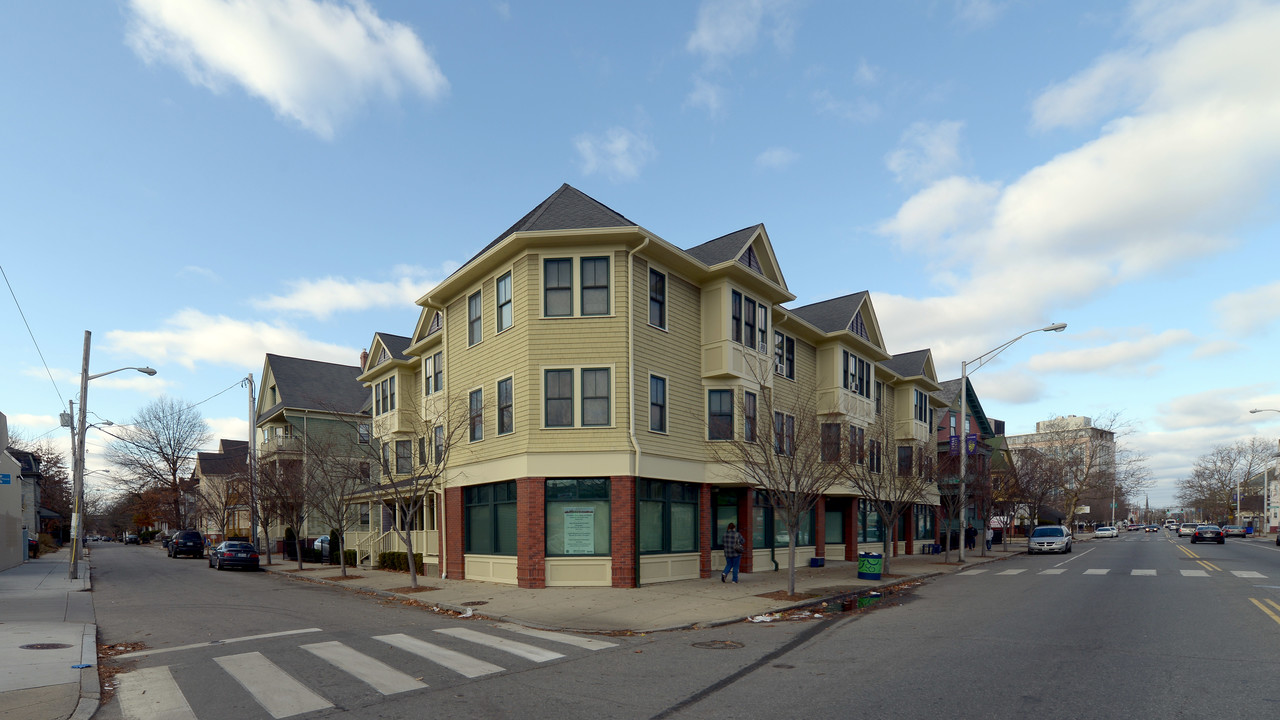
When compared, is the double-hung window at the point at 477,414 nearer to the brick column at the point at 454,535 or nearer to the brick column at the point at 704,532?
the brick column at the point at 454,535

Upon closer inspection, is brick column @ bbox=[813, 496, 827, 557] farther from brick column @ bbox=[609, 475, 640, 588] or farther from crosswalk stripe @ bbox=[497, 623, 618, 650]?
crosswalk stripe @ bbox=[497, 623, 618, 650]

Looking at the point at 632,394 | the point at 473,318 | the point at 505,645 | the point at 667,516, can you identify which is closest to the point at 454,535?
the point at 473,318

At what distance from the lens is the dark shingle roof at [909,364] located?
3938cm

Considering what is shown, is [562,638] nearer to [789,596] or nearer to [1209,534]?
[789,596]

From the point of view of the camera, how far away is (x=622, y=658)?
11.0 metres

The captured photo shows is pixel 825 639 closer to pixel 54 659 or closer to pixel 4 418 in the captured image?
pixel 54 659

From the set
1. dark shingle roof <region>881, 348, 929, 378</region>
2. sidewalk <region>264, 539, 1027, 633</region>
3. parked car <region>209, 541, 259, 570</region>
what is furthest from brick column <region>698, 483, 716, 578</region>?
parked car <region>209, 541, 259, 570</region>

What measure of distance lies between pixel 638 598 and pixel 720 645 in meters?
6.10

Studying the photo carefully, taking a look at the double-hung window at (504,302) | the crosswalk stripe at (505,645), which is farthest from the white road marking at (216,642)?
the double-hung window at (504,302)

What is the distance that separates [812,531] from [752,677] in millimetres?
21928

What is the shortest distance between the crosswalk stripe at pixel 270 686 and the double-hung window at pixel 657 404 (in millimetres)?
12212

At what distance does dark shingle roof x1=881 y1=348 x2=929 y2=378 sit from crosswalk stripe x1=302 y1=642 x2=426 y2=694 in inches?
1267

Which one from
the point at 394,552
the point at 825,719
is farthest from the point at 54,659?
the point at 394,552

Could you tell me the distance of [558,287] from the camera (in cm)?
2109
